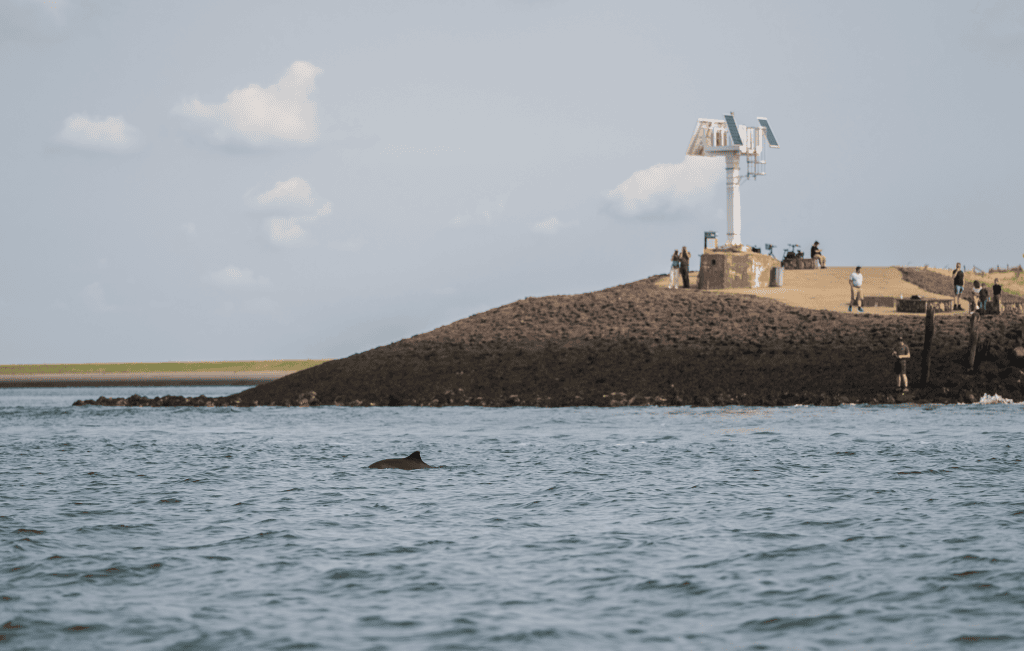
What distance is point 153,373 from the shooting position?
12462cm

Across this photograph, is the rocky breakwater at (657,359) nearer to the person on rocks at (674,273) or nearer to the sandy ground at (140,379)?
the person on rocks at (674,273)

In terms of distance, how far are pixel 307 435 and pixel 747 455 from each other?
52.8ft

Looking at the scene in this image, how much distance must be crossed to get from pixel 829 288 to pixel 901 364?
17.9m

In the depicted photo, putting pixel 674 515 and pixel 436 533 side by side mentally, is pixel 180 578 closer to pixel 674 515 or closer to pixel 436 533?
pixel 436 533

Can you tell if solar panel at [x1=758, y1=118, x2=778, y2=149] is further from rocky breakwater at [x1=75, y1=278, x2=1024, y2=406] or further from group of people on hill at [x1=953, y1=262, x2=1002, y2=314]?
group of people on hill at [x1=953, y1=262, x2=1002, y2=314]

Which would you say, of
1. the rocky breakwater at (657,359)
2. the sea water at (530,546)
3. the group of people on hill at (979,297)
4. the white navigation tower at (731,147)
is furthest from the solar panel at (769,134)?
the sea water at (530,546)

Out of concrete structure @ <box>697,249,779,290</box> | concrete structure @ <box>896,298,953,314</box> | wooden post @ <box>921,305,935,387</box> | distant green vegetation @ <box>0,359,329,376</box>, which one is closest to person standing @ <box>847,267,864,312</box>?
concrete structure @ <box>896,298,953,314</box>

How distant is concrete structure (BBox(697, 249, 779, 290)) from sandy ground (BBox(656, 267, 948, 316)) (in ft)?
3.56

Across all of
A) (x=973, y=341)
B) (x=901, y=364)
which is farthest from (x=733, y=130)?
(x=901, y=364)

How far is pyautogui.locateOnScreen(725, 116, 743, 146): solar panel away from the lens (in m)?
62.2

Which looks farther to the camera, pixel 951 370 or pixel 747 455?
pixel 951 370

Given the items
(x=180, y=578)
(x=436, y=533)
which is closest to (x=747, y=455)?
(x=436, y=533)

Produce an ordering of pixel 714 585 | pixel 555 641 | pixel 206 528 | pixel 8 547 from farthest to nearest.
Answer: pixel 206 528
pixel 8 547
pixel 714 585
pixel 555 641

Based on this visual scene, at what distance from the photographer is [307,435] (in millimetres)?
34719
